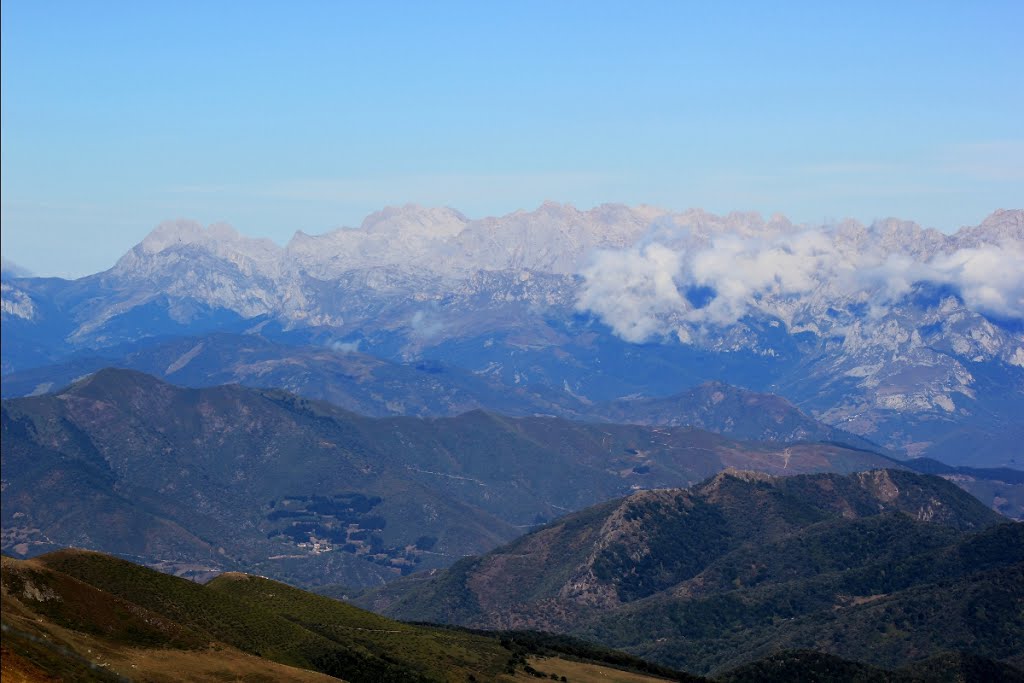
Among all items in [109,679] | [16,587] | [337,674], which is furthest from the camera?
[337,674]

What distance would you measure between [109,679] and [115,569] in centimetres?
5257

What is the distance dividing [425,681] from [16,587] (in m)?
58.6

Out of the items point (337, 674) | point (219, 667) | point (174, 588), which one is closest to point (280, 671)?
point (219, 667)

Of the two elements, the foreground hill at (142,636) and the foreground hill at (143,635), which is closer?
the foreground hill at (142,636)

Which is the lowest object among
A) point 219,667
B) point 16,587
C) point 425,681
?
point 425,681

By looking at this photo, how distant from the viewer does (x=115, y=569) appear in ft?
624

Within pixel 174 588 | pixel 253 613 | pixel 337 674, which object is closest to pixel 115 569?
pixel 174 588

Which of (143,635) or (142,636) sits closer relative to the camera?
(142,636)

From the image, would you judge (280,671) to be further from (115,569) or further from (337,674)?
(115,569)

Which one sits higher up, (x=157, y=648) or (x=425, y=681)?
(x=157, y=648)

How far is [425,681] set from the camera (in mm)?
193000

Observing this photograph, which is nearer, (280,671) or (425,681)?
(280,671)

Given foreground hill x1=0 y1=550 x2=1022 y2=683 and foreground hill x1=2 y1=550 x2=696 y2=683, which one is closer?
foreground hill x1=0 y1=550 x2=1022 y2=683

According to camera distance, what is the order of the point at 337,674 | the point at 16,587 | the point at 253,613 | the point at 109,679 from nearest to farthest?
1. the point at 109,679
2. the point at 16,587
3. the point at 337,674
4. the point at 253,613
